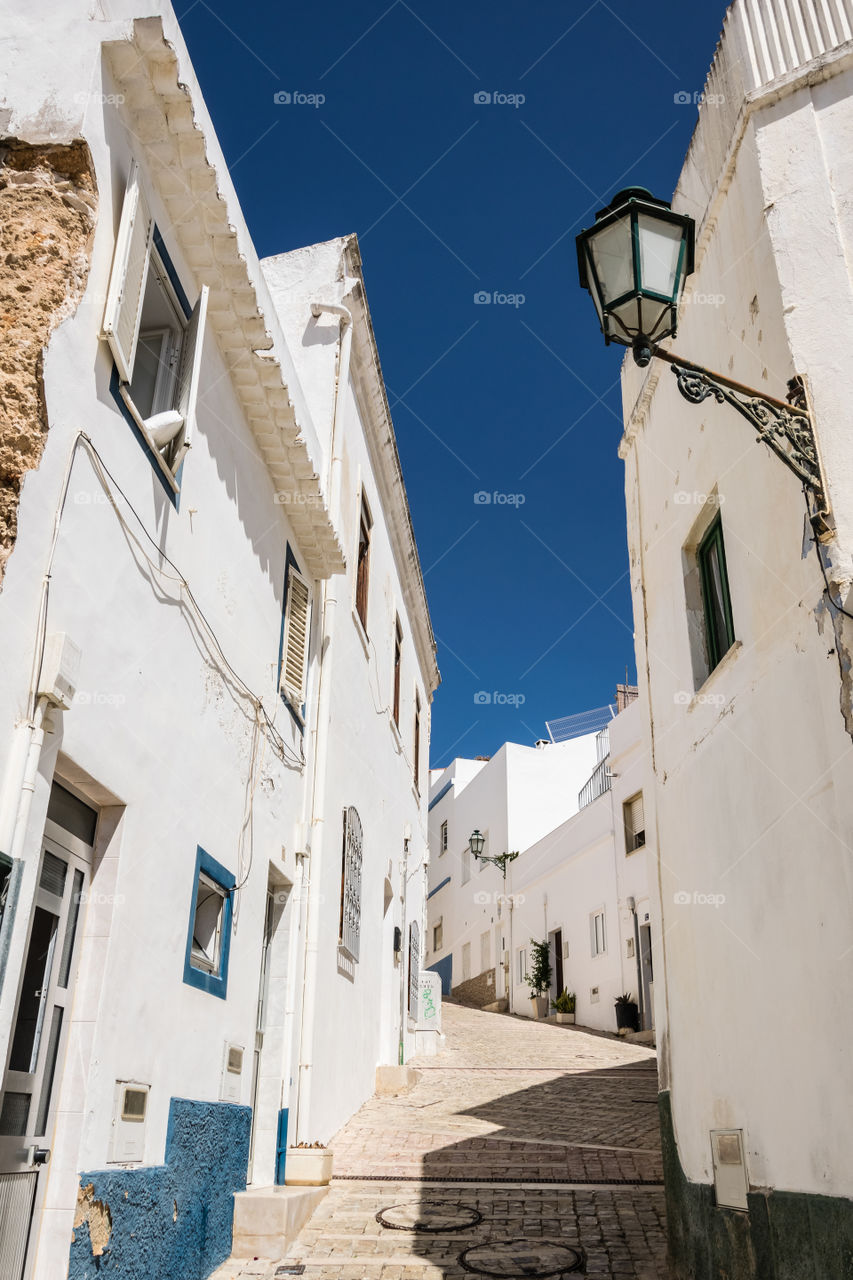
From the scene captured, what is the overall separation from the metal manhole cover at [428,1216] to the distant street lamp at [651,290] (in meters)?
4.97

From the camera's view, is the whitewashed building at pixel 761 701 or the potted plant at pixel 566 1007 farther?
the potted plant at pixel 566 1007

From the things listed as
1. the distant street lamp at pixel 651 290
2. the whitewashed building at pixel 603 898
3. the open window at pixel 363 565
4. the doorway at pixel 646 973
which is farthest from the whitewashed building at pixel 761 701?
Result: the doorway at pixel 646 973

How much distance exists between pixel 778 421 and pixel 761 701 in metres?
1.55

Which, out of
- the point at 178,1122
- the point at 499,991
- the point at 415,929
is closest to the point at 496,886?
the point at 499,991

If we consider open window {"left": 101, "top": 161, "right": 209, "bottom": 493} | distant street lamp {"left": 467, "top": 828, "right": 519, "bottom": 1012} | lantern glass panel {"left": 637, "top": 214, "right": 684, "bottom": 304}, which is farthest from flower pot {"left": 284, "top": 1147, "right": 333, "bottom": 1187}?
distant street lamp {"left": 467, "top": 828, "right": 519, "bottom": 1012}

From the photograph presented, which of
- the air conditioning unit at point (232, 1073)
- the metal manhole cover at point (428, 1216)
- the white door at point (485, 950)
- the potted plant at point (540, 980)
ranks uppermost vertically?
the white door at point (485, 950)

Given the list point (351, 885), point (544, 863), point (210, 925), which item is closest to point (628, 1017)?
point (544, 863)

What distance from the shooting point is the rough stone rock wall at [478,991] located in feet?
92.5

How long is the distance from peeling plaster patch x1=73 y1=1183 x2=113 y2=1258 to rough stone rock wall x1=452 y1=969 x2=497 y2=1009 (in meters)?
24.6

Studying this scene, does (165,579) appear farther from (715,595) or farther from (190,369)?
(715,595)

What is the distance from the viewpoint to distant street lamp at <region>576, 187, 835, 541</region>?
14.2 ft

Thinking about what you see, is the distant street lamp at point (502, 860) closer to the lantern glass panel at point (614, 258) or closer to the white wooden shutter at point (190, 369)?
the white wooden shutter at point (190, 369)

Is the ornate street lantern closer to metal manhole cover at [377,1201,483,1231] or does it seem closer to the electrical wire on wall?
the electrical wire on wall

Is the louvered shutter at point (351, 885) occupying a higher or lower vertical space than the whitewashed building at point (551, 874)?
lower
